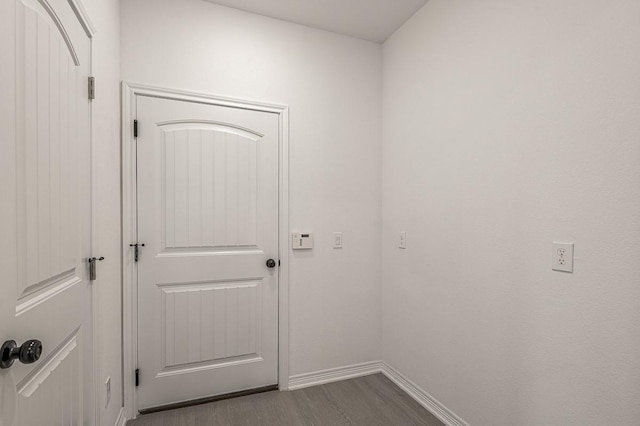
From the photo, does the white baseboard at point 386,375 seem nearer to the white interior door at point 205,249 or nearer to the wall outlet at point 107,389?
the white interior door at point 205,249

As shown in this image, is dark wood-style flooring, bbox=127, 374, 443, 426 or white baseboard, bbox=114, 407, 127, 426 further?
dark wood-style flooring, bbox=127, 374, 443, 426

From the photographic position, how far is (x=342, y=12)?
2.30m

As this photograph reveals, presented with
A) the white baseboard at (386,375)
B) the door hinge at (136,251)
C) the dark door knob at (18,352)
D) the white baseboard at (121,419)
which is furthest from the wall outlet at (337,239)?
the dark door knob at (18,352)

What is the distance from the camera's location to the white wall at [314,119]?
2.11 metres

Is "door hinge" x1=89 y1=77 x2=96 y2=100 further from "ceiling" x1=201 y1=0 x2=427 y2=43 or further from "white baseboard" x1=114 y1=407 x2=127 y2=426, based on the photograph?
"white baseboard" x1=114 y1=407 x2=127 y2=426

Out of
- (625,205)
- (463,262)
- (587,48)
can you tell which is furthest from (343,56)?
(625,205)

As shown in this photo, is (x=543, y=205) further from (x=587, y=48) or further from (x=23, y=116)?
(x=23, y=116)

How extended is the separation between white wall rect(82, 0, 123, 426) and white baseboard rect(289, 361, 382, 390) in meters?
1.16

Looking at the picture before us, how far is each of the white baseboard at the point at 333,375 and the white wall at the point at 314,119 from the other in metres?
0.05

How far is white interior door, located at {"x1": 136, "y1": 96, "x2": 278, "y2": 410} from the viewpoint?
2057 millimetres

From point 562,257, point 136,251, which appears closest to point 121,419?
point 136,251

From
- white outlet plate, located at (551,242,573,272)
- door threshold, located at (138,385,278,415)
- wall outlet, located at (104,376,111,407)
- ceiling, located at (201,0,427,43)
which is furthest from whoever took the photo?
ceiling, located at (201,0,427,43)

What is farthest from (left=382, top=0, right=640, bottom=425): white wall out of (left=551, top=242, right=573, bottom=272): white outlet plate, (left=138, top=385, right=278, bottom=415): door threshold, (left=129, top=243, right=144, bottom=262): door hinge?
(left=129, top=243, right=144, bottom=262): door hinge

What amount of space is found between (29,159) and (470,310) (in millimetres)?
2085
